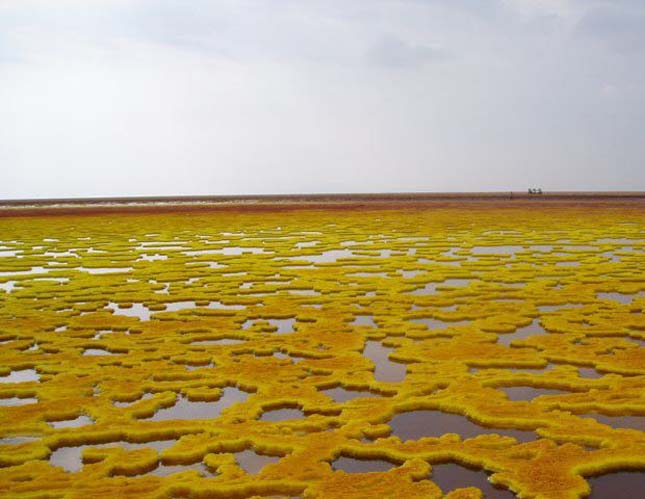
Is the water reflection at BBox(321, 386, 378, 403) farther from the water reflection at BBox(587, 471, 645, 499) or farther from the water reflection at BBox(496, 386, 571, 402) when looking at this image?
the water reflection at BBox(587, 471, 645, 499)

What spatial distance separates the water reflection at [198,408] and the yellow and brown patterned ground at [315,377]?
5cm

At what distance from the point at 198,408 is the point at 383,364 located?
2.95 metres

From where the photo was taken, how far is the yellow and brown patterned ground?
6.49 meters

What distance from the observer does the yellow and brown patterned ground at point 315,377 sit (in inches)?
256

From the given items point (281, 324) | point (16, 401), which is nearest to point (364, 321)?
point (281, 324)

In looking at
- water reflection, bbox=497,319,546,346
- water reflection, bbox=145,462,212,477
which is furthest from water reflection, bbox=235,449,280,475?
water reflection, bbox=497,319,546,346

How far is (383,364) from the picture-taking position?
10.2m

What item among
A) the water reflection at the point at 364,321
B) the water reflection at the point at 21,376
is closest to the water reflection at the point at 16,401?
the water reflection at the point at 21,376

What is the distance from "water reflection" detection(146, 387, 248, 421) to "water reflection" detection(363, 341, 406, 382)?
191 cm

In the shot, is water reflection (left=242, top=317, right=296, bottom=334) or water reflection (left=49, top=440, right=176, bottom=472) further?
water reflection (left=242, top=317, right=296, bottom=334)

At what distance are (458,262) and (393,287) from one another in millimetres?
5756

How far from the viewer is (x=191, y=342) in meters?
11.8

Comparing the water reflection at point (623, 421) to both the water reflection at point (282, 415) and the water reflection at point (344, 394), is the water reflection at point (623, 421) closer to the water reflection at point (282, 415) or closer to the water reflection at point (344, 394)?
the water reflection at point (344, 394)

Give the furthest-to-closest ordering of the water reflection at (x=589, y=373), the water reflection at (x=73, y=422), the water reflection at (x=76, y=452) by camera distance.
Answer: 1. the water reflection at (x=589, y=373)
2. the water reflection at (x=73, y=422)
3. the water reflection at (x=76, y=452)
